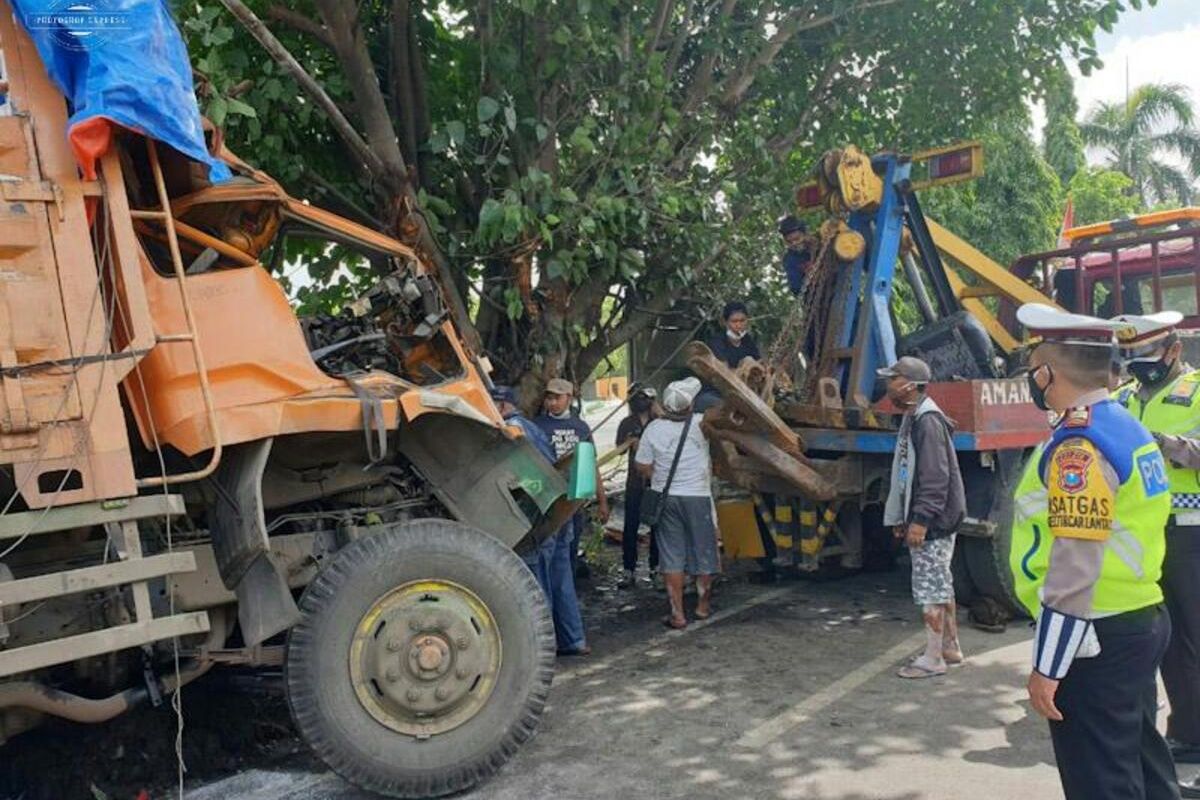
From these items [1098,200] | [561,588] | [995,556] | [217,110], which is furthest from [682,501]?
[1098,200]

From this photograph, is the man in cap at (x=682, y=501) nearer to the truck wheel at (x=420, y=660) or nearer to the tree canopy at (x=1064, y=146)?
the truck wheel at (x=420, y=660)

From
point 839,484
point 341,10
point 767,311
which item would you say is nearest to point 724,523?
point 839,484

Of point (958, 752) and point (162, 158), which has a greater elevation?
point (162, 158)

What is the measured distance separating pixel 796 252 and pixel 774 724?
12.5 ft

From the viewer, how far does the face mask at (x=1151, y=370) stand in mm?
3861

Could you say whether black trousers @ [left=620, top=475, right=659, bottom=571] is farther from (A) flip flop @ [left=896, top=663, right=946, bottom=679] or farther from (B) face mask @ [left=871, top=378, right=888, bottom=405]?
(A) flip flop @ [left=896, top=663, right=946, bottom=679]

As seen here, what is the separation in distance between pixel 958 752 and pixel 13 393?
3.75 metres

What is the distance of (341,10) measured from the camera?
567 centimetres

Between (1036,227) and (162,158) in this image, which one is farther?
(1036,227)

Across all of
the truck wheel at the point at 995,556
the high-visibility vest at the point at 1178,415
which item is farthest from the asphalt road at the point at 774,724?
the high-visibility vest at the point at 1178,415

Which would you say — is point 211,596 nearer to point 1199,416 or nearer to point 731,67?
point 1199,416

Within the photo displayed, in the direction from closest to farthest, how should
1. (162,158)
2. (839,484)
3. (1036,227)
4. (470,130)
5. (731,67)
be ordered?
(162,158)
(839,484)
(470,130)
(731,67)
(1036,227)

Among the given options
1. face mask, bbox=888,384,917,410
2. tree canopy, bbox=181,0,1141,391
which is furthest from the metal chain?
face mask, bbox=888,384,917,410

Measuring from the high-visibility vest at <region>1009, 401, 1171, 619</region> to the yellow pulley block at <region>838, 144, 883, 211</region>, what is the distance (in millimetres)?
3966
